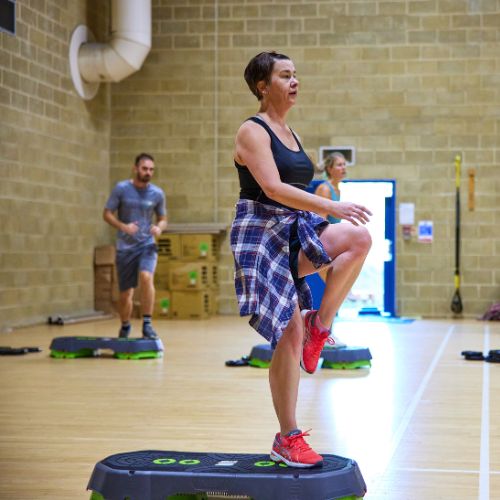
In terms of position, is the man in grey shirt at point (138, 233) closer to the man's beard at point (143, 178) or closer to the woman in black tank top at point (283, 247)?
the man's beard at point (143, 178)

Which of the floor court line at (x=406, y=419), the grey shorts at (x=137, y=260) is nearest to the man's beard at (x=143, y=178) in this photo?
the grey shorts at (x=137, y=260)

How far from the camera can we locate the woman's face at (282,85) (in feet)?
12.1

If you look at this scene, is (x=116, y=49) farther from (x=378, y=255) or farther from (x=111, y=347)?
(x=111, y=347)

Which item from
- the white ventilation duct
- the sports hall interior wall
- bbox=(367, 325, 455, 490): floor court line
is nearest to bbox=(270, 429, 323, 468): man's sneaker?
bbox=(367, 325, 455, 490): floor court line

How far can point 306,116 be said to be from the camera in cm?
1434

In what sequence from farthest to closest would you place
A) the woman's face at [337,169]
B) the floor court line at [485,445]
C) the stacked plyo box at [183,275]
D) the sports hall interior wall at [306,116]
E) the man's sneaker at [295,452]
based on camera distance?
the stacked plyo box at [183,275]
the sports hall interior wall at [306,116]
the woman's face at [337,169]
the floor court line at [485,445]
the man's sneaker at [295,452]

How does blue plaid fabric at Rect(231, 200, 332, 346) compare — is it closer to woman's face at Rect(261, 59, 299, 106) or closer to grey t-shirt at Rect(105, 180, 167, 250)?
woman's face at Rect(261, 59, 299, 106)

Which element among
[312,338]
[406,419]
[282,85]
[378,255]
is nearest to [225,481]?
[312,338]

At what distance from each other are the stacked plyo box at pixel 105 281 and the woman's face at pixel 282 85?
10.7m

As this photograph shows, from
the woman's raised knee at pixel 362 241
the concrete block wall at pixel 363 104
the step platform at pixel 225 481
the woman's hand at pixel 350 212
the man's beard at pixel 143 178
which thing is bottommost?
the step platform at pixel 225 481

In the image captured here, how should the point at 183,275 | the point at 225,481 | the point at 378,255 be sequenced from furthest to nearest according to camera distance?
the point at 378,255, the point at 183,275, the point at 225,481

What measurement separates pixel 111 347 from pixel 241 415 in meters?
3.26

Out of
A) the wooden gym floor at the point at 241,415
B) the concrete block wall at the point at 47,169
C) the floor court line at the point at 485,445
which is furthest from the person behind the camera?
the concrete block wall at the point at 47,169

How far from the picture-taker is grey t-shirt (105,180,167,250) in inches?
363
